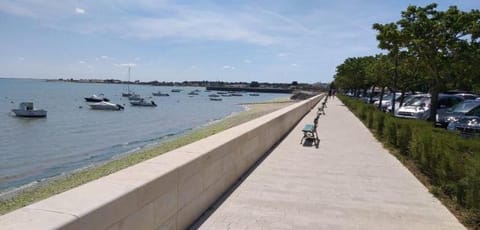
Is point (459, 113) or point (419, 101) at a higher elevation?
point (419, 101)

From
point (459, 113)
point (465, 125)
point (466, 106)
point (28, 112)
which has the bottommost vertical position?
point (28, 112)

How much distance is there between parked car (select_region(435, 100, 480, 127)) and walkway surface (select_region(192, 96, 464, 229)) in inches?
244

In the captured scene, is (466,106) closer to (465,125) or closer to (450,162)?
(465,125)

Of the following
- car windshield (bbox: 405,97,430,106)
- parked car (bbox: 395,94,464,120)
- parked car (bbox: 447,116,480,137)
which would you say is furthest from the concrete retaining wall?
car windshield (bbox: 405,97,430,106)

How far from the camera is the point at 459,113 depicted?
615 inches

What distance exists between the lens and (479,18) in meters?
14.7

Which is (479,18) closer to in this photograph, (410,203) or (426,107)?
(426,107)

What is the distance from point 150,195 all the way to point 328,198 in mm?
3493

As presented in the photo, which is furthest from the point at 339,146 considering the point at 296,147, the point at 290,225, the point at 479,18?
the point at 290,225

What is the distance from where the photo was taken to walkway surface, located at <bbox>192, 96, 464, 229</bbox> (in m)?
5.15

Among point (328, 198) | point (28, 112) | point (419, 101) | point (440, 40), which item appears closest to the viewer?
point (328, 198)

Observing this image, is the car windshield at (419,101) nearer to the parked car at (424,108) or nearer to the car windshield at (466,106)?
the parked car at (424,108)

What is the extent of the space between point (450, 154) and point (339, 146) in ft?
20.1

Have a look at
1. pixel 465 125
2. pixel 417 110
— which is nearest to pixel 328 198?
pixel 465 125
